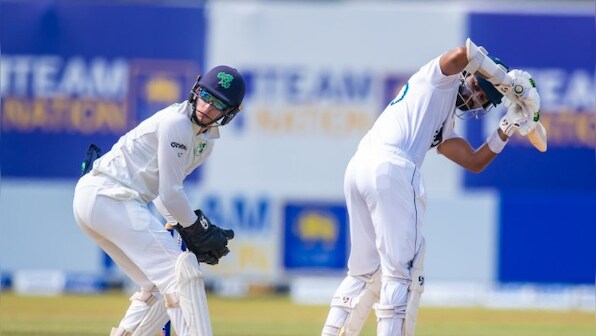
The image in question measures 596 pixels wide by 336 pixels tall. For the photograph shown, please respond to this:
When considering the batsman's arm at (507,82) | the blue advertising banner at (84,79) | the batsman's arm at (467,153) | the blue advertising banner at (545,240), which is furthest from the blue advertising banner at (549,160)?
the batsman's arm at (507,82)

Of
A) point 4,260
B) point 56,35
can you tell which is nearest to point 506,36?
point 56,35

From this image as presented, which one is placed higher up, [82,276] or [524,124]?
[524,124]

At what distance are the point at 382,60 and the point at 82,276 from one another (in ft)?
16.2

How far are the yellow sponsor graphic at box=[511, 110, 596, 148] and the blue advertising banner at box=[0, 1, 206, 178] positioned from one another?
4.81m

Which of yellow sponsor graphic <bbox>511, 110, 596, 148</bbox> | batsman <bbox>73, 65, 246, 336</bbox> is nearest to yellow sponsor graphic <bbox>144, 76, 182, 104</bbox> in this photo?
yellow sponsor graphic <bbox>511, 110, 596, 148</bbox>

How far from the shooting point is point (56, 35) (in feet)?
56.1

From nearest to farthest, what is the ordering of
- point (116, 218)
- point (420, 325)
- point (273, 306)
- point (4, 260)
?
point (116, 218) < point (420, 325) < point (273, 306) < point (4, 260)

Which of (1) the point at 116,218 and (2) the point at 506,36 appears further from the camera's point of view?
(2) the point at 506,36

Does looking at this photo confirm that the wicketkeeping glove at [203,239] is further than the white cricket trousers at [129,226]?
Yes

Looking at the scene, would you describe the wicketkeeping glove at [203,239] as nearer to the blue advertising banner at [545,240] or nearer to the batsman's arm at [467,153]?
the batsman's arm at [467,153]

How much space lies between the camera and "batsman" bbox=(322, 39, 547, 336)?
22.5 feet

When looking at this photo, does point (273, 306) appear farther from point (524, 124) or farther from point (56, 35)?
point (524, 124)

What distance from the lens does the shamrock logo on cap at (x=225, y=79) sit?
7.04m

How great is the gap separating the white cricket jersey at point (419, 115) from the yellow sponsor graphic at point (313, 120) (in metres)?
9.72
